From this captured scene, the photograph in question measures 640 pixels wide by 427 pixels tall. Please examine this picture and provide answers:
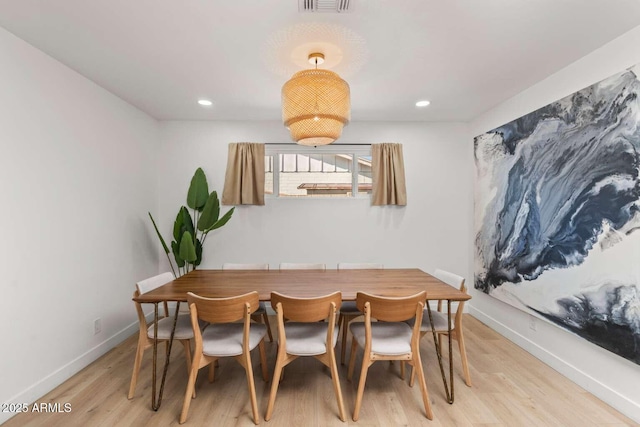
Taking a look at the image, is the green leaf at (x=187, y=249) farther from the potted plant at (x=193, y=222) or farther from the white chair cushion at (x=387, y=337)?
the white chair cushion at (x=387, y=337)

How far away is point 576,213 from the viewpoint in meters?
2.30

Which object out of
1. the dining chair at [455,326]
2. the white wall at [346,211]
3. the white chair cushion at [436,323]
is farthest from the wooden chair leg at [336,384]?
the white wall at [346,211]

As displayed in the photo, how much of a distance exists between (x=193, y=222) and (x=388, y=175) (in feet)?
8.67

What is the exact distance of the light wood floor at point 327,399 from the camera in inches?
74.2

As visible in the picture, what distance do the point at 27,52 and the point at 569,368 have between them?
4.82 m

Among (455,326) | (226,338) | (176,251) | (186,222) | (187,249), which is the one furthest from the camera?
(186,222)

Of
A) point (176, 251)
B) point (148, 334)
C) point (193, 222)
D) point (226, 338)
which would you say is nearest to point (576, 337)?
point (226, 338)

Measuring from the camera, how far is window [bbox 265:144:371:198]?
3973 mm

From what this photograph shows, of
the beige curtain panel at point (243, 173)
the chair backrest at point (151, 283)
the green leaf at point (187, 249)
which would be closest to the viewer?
the chair backrest at point (151, 283)

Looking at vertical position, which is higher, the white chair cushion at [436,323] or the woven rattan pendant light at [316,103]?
the woven rattan pendant light at [316,103]

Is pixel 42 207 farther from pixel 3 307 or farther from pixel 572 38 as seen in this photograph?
pixel 572 38

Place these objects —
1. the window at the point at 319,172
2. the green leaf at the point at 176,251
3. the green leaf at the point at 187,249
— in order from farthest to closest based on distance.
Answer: the window at the point at 319,172 < the green leaf at the point at 176,251 < the green leaf at the point at 187,249

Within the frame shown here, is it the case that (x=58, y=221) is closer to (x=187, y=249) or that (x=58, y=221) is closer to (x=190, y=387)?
(x=187, y=249)

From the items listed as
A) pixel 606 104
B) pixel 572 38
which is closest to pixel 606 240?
pixel 606 104
